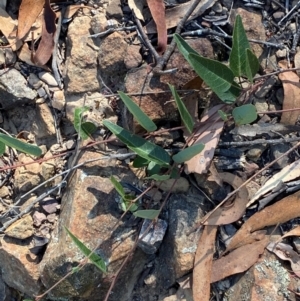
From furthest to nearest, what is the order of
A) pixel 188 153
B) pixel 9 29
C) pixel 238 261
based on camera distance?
pixel 9 29 < pixel 238 261 < pixel 188 153

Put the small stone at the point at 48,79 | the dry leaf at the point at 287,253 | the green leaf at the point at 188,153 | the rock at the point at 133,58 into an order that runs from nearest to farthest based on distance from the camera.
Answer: the green leaf at the point at 188,153
the dry leaf at the point at 287,253
the rock at the point at 133,58
the small stone at the point at 48,79

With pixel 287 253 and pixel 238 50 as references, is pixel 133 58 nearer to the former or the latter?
pixel 238 50

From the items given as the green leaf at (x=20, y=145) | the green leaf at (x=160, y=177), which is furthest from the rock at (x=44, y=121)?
the green leaf at (x=160, y=177)

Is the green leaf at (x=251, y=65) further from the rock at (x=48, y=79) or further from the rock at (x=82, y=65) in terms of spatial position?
the rock at (x=48, y=79)

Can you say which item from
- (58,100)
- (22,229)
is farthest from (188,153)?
(22,229)

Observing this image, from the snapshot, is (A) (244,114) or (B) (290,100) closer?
(A) (244,114)

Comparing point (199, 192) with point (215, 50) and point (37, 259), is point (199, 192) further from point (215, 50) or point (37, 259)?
point (37, 259)
